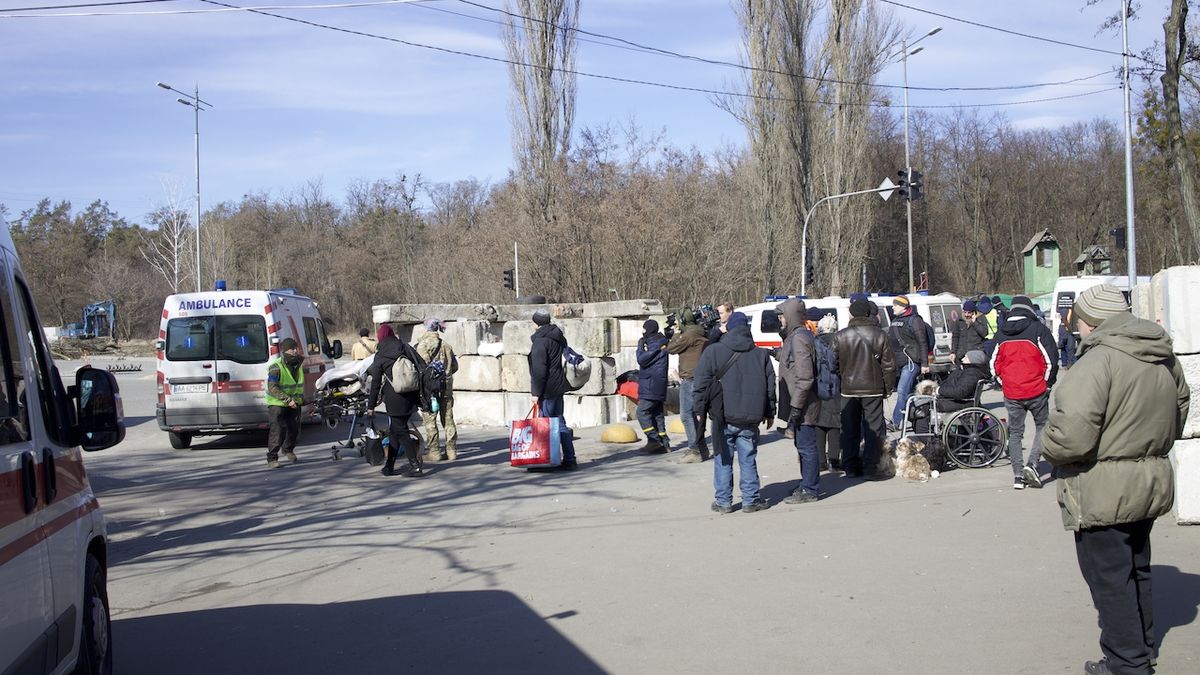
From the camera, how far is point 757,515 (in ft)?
29.8

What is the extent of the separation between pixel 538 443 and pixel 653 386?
1.89m

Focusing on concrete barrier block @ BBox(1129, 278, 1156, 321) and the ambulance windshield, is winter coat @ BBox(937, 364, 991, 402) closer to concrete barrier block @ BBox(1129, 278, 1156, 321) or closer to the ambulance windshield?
concrete barrier block @ BBox(1129, 278, 1156, 321)

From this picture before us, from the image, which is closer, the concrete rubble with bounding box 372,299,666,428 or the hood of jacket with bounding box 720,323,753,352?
the hood of jacket with bounding box 720,323,753,352

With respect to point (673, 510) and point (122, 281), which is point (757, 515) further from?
point (122, 281)

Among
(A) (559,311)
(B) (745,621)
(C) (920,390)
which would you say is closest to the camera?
(B) (745,621)

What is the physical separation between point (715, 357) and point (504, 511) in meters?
2.65

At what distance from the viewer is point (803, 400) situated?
934 centimetres

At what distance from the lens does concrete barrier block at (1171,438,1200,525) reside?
7371mm

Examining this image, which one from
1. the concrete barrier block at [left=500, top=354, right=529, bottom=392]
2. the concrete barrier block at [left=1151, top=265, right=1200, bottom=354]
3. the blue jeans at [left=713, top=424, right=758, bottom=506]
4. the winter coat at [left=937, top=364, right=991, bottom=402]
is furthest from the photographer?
the concrete barrier block at [left=500, top=354, right=529, bottom=392]

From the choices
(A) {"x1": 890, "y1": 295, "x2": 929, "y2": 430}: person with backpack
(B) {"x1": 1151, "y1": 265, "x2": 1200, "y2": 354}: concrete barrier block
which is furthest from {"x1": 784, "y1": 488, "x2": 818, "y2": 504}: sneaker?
(A) {"x1": 890, "y1": 295, "x2": 929, "y2": 430}: person with backpack

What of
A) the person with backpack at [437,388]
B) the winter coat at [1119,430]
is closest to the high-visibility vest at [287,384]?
the person with backpack at [437,388]

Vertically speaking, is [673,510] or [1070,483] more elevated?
[1070,483]

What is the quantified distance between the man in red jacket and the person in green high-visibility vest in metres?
8.44

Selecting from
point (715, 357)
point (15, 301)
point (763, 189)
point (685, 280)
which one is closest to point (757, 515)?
point (715, 357)
